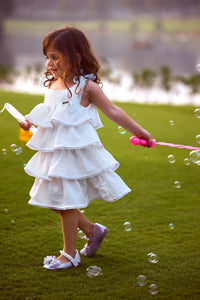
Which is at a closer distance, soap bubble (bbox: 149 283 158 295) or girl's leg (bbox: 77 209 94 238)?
soap bubble (bbox: 149 283 158 295)

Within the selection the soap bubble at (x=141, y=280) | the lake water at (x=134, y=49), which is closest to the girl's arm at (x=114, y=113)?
the soap bubble at (x=141, y=280)

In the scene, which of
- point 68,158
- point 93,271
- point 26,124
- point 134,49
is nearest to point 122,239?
point 93,271

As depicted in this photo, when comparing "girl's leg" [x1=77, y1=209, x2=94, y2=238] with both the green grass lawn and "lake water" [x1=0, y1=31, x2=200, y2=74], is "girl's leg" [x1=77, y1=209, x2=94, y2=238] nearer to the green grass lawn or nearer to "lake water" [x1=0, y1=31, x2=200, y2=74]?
the green grass lawn

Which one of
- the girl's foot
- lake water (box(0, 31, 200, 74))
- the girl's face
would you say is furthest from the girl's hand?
lake water (box(0, 31, 200, 74))

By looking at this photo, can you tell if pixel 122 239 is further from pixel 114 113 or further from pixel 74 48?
pixel 74 48

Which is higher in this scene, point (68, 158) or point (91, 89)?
point (91, 89)

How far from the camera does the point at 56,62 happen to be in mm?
1876

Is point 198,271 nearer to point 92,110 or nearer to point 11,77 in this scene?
point 92,110

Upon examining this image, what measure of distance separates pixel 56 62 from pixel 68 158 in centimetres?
41

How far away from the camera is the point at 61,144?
180cm

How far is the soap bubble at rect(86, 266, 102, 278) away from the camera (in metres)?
1.89

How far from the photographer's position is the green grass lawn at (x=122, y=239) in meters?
1.80

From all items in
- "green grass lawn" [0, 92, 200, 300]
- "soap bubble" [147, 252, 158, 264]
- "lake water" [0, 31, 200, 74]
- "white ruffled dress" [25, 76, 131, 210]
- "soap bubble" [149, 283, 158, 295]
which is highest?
"white ruffled dress" [25, 76, 131, 210]

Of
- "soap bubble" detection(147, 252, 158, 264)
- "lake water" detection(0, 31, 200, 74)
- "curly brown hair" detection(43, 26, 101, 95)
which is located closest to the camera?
"curly brown hair" detection(43, 26, 101, 95)
